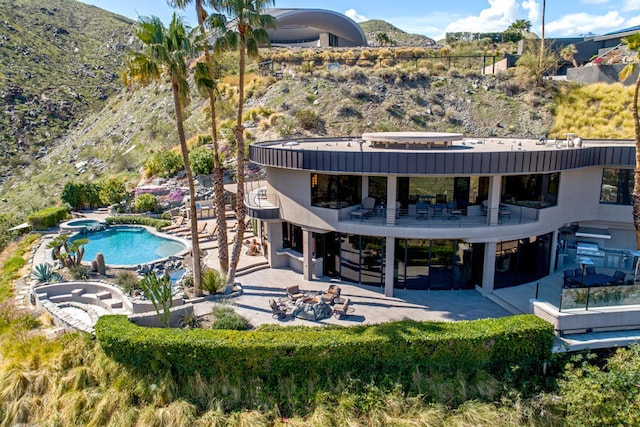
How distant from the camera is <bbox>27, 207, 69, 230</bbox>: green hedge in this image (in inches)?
1198

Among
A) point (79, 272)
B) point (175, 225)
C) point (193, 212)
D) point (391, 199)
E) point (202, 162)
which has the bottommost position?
point (175, 225)

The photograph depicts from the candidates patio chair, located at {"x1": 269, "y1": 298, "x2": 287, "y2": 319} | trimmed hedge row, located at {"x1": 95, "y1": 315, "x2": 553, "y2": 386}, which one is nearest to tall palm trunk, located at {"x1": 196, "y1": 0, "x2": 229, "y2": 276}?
patio chair, located at {"x1": 269, "y1": 298, "x2": 287, "y2": 319}

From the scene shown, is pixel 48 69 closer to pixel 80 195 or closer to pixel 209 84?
pixel 80 195

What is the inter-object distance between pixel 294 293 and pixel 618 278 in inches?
528

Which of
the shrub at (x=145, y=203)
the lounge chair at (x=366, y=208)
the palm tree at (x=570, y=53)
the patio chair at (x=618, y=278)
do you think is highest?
the palm tree at (x=570, y=53)

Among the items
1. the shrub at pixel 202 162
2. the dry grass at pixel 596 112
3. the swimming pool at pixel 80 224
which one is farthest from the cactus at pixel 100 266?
the dry grass at pixel 596 112

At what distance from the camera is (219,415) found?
13164mm

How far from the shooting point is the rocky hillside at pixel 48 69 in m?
60.4

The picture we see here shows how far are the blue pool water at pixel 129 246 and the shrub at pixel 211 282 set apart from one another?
721 centimetres

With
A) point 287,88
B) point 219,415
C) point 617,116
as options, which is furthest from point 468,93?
point 219,415

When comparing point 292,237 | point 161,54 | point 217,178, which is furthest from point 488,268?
point 161,54

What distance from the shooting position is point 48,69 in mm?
70500

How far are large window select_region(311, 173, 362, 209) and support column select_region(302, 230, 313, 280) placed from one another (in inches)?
62.7

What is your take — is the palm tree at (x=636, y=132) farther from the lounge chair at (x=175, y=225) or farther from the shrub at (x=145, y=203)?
the shrub at (x=145, y=203)
